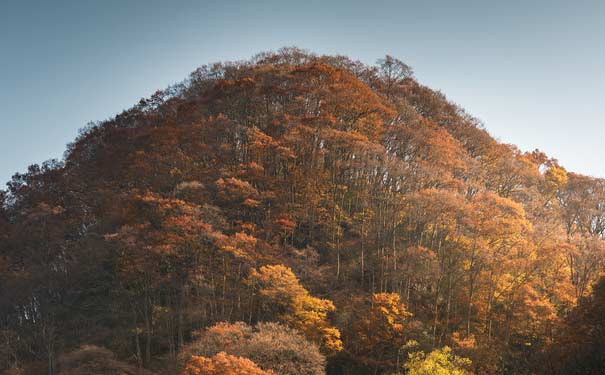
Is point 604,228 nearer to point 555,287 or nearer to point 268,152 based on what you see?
point 555,287

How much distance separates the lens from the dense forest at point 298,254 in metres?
32.2

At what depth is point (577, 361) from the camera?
26453 mm

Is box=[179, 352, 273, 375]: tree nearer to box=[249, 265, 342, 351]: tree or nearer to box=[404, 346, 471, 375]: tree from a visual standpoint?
box=[249, 265, 342, 351]: tree

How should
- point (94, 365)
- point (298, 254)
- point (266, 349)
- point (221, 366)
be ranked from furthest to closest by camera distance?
1. point (298, 254)
2. point (94, 365)
3. point (266, 349)
4. point (221, 366)

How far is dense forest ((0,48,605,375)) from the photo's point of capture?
32.2m

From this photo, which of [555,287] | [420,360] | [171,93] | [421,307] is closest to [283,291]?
[420,360]

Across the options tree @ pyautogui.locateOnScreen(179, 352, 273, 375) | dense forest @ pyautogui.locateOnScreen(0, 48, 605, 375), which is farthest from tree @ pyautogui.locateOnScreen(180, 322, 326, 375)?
tree @ pyautogui.locateOnScreen(179, 352, 273, 375)

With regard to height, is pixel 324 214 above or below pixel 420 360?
above

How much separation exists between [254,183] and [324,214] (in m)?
7.04

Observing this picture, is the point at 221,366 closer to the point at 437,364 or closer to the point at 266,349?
the point at 266,349

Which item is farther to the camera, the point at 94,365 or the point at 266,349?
the point at 94,365

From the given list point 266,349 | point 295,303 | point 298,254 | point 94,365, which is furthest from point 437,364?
point 94,365

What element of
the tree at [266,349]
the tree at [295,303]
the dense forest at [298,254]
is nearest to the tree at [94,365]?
the dense forest at [298,254]

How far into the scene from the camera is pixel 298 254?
37.2m
